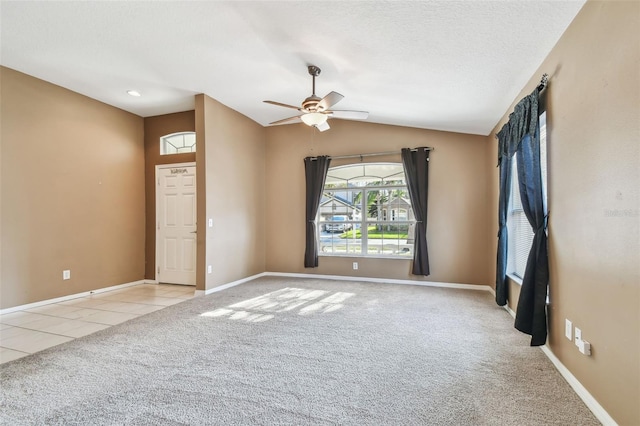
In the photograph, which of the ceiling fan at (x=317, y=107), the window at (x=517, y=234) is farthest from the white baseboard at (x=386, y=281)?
the ceiling fan at (x=317, y=107)

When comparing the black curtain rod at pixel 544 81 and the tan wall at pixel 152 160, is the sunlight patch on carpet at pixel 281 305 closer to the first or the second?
the tan wall at pixel 152 160

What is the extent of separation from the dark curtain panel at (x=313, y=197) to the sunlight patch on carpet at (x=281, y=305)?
3.56 ft

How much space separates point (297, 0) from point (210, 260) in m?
3.73

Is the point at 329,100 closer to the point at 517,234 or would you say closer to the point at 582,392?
the point at 517,234

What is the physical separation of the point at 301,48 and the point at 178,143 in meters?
3.50

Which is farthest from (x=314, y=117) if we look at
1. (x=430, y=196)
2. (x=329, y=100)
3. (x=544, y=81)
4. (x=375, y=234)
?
(x=375, y=234)

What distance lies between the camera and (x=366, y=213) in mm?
5699

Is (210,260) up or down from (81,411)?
up

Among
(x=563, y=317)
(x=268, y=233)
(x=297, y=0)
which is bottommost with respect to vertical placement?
(x=563, y=317)

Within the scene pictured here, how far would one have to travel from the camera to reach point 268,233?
6.23 metres

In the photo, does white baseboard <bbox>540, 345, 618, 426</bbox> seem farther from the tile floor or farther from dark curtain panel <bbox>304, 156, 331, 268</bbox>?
the tile floor

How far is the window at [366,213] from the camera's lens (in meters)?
5.48

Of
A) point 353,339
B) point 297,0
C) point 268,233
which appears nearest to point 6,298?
point 268,233

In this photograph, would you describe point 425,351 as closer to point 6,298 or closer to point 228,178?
point 228,178
